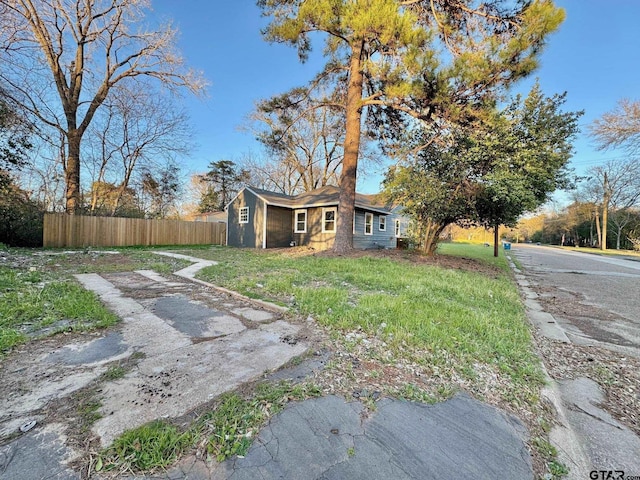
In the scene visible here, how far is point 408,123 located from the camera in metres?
Answer: 10.4

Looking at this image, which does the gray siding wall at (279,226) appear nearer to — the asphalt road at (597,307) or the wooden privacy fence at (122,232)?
the wooden privacy fence at (122,232)

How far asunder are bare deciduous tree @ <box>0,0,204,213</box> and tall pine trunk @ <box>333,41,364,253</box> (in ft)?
26.3

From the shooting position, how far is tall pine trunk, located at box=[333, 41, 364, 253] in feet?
31.0

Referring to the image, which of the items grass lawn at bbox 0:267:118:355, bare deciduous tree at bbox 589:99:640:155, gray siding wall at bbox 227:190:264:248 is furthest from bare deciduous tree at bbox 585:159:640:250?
grass lawn at bbox 0:267:118:355

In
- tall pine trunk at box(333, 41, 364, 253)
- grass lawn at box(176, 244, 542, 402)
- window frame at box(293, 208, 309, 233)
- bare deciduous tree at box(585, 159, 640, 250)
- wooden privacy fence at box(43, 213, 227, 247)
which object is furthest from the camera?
bare deciduous tree at box(585, 159, 640, 250)

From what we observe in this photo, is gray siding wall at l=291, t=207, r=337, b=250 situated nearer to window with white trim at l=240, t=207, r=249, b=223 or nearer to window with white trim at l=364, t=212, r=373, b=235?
window with white trim at l=364, t=212, r=373, b=235

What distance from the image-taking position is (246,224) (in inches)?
598

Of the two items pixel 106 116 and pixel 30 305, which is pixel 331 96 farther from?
pixel 106 116

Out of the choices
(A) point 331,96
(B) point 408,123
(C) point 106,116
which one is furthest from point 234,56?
A: (C) point 106,116

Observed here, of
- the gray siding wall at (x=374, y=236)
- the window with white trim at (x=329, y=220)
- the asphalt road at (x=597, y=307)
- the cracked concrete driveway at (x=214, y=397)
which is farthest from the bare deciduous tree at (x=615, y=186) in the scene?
the cracked concrete driveway at (x=214, y=397)

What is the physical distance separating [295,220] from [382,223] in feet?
18.0

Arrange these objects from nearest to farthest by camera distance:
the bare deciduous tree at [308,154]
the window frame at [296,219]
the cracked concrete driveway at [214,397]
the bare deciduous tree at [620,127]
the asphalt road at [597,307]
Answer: the cracked concrete driveway at [214,397] < the asphalt road at [597,307] < the bare deciduous tree at [620,127] < the window frame at [296,219] < the bare deciduous tree at [308,154]

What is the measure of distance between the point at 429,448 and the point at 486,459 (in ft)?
0.95

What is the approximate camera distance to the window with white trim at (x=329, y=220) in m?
13.4
